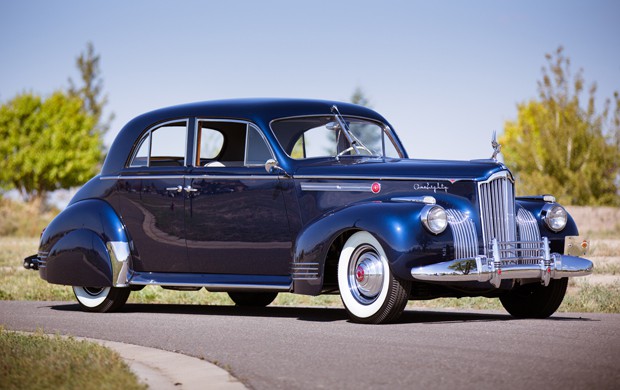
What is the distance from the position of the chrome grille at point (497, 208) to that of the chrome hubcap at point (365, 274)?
3.20 ft

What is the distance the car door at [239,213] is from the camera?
33.1ft

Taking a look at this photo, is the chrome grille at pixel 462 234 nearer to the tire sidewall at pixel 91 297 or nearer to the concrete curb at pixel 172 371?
the concrete curb at pixel 172 371

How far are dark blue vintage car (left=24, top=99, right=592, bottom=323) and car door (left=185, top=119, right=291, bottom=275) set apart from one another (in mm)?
13

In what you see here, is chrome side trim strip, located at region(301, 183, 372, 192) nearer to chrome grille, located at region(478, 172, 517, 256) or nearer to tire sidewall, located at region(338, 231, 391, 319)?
tire sidewall, located at region(338, 231, 391, 319)

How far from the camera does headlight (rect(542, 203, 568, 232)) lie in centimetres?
994

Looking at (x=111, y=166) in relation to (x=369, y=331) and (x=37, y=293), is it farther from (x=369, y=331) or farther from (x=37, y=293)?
(x=369, y=331)

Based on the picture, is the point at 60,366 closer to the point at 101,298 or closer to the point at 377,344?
the point at 377,344

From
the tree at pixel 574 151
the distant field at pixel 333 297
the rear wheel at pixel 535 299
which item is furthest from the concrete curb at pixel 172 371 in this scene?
the tree at pixel 574 151

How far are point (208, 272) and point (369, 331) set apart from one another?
2615 millimetres

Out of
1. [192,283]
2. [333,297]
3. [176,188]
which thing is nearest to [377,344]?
[192,283]

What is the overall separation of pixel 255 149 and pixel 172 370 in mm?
4032

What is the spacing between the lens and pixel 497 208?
934 cm

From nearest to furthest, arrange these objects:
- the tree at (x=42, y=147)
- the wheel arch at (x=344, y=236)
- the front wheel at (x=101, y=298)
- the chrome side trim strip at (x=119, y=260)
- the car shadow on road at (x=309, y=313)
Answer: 1. the wheel arch at (x=344, y=236)
2. the car shadow on road at (x=309, y=313)
3. the chrome side trim strip at (x=119, y=260)
4. the front wheel at (x=101, y=298)
5. the tree at (x=42, y=147)

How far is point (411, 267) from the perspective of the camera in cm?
867
